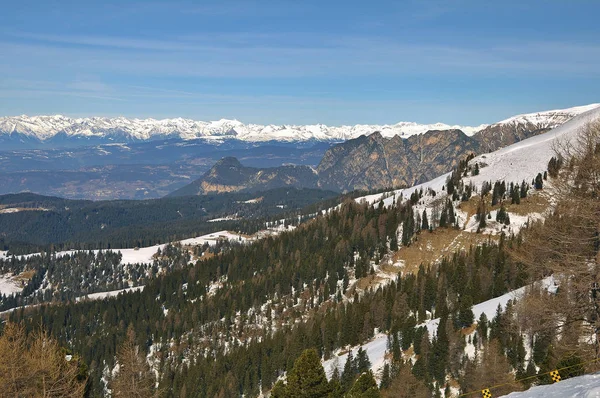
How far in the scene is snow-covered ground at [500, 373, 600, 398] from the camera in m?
20.7

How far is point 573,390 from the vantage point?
2239 centimetres

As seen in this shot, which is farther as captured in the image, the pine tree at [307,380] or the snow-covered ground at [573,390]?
the pine tree at [307,380]

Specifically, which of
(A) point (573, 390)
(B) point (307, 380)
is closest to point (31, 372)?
(B) point (307, 380)

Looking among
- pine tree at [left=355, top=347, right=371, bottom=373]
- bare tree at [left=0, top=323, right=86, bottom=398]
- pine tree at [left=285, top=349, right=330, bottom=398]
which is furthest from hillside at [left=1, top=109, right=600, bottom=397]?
bare tree at [left=0, top=323, right=86, bottom=398]

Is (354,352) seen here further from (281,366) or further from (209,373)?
(209,373)

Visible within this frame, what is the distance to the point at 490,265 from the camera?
5556 inches

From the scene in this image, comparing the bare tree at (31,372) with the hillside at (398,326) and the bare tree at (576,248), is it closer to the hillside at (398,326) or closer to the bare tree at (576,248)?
the hillside at (398,326)

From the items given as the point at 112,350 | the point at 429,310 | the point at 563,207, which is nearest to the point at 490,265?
the point at 429,310

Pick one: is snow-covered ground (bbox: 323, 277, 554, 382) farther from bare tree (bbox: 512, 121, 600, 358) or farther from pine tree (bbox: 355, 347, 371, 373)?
bare tree (bbox: 512, 121, 600, 358)

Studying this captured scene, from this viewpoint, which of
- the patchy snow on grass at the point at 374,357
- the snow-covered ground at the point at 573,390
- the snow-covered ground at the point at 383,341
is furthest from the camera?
the patchy snow on grass at the point at 374,357

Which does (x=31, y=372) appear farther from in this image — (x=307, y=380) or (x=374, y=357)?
(x=374, y=357)

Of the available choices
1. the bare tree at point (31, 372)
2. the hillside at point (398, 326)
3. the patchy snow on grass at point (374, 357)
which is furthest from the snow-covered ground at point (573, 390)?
the patchy snow on grass at point (374, 357)

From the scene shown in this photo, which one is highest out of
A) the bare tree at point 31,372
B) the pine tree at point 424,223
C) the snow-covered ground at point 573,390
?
the snow-covered ground at point 573,390

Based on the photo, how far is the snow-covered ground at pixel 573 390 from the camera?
2066 centimetres
